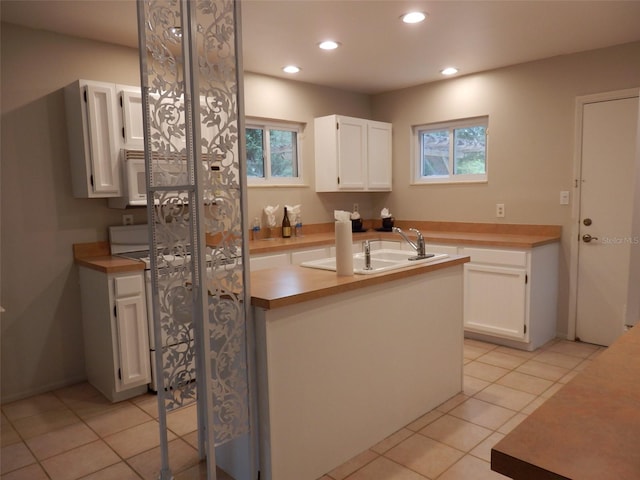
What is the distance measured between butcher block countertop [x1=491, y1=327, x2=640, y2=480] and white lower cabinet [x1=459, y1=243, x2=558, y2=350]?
2699mm

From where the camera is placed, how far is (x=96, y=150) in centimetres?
295

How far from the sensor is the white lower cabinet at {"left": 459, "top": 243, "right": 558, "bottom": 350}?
11.8 feet

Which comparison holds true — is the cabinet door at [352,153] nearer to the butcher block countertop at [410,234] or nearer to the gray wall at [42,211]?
the butcher block countertop at [410,234]

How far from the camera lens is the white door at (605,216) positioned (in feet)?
11.5

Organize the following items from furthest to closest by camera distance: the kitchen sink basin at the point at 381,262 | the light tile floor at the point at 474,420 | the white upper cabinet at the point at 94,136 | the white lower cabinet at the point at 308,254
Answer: the white lower cabinet at the point at 308,254 → the white upper cabinet at the point at 94,136 → the kitchen sink basin at the point at 381,262 → the light tile floor at the point at 474,420

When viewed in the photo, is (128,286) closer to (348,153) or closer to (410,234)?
(348,153)

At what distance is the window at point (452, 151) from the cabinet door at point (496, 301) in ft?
3.40

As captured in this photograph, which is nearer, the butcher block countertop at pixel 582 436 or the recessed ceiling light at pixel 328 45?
the butcher block countertop at pixel 582 436

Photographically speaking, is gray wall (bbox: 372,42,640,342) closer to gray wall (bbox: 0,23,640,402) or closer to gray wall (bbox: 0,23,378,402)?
gray wall (bbox: 0,23,640,402)

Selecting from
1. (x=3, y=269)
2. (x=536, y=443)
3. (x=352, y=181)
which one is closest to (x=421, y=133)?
(x=352, y=181)

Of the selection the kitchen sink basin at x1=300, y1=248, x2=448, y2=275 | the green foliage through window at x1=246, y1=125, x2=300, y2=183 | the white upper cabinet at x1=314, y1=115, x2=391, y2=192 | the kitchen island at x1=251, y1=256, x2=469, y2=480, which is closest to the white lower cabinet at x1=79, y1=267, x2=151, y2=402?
the kitchen island at x1=251, y1=256, x2=469, y2=480

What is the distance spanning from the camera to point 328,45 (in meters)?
3.36

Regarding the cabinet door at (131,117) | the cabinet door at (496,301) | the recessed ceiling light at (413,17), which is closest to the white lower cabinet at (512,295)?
the cabinet door at (496,301)

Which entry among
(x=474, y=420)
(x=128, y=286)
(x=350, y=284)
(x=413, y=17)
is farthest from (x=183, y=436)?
(x=413, y=17)
